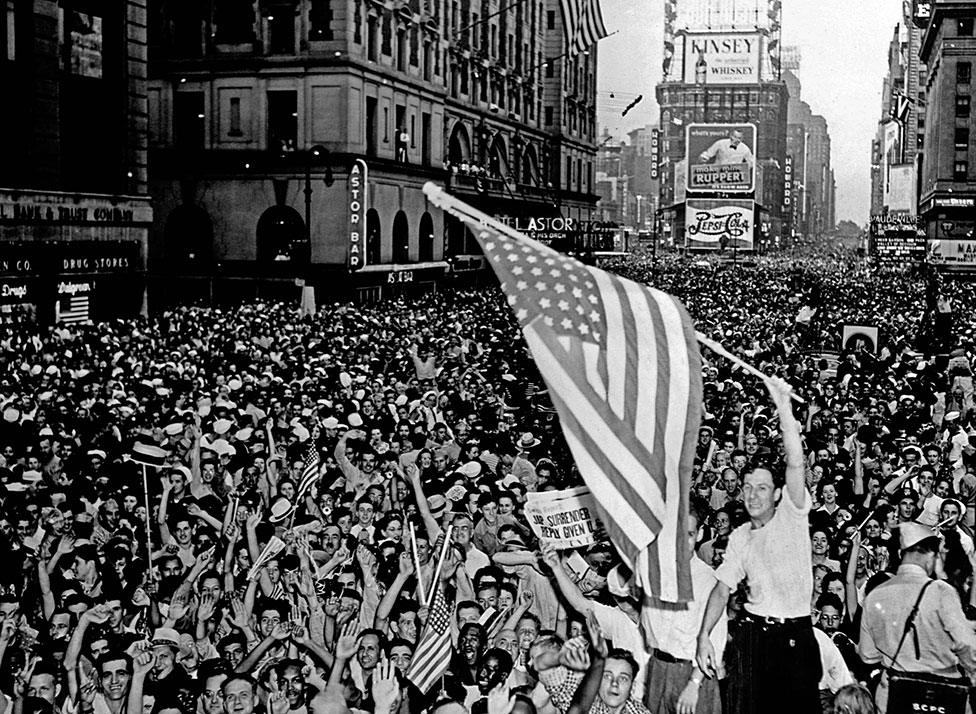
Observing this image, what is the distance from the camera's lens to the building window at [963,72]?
381ft

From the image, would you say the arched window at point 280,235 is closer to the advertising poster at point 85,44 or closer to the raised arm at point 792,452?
the advertising poster at point 85,44

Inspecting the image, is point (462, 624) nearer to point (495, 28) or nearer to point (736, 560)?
point (736, 560)

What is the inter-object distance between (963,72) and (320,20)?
77637 mm

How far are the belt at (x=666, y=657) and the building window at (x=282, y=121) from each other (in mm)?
48694

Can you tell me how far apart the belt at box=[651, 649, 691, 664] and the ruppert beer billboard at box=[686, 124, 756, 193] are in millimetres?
134435

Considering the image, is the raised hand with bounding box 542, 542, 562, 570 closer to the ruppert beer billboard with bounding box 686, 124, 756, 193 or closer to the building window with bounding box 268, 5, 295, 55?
the building window with bounding box 268, 5, 295, 55

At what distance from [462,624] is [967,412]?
11815 mm

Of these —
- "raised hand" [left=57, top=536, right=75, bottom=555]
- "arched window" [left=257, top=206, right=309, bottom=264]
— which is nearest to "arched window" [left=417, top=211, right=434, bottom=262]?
"arched window" [left=257, top=206, right=309, bottom=264]

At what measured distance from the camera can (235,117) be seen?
5488 cm

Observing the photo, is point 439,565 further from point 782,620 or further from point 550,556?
point 782,620

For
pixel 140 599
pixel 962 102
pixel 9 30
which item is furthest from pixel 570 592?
pixel 962 102

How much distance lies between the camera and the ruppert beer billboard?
467 feet

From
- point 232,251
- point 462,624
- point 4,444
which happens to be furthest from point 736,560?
point 232,251

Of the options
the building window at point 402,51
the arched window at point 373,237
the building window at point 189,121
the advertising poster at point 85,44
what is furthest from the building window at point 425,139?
the advertising poster at point 85,44
